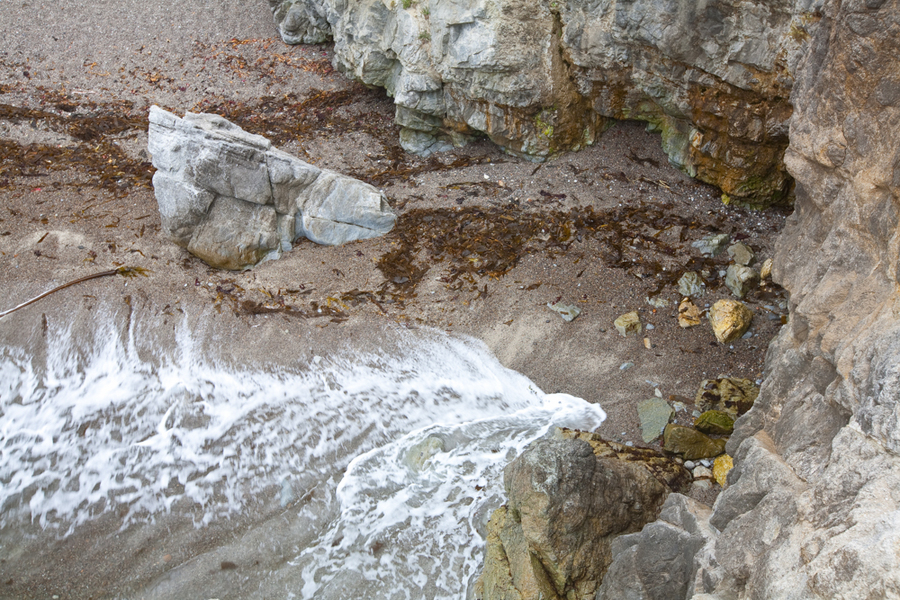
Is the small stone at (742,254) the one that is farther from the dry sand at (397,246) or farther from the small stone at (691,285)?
the small stone at (691,285)

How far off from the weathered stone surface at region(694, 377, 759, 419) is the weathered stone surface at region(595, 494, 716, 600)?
1.72m

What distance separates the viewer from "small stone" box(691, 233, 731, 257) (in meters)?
6.46

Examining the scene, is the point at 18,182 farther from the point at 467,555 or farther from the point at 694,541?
the point at 694,541

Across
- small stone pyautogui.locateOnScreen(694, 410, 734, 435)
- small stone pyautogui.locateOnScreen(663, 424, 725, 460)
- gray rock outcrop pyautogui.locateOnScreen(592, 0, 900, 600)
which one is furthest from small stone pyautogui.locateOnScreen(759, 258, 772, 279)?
small stone pyautogui.locateOnScreen(663, 424, 725, 460)

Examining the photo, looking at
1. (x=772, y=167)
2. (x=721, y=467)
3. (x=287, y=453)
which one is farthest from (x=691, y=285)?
(x=287, y=453)

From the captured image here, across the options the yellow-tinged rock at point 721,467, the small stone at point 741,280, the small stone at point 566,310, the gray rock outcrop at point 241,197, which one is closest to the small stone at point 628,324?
the small stone at point 566,310

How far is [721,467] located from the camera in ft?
15.1

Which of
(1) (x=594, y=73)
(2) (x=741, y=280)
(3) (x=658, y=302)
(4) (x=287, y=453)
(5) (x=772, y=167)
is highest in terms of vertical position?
(1) (x=594, y=73)

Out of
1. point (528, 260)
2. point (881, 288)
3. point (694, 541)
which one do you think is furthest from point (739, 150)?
point (694, 541)

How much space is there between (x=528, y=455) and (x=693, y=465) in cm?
151

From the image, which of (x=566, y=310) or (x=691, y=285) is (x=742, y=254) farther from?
(x=566, y=310)

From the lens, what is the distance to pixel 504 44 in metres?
7.11

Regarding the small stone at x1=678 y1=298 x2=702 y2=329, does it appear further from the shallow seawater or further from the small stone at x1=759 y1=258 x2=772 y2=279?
the shallow seawater

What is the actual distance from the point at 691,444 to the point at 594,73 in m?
4.46
